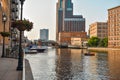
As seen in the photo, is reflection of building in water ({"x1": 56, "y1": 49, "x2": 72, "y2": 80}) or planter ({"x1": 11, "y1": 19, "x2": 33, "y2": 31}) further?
reflection of building in water ({"x1": 56, "y1": 49, "x2": 72, "y2": 80})

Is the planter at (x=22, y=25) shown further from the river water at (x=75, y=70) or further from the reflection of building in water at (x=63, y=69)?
the reflection of building in water at (x=63, y=69)

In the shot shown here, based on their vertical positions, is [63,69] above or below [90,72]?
above

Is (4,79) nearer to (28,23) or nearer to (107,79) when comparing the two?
(28,23)

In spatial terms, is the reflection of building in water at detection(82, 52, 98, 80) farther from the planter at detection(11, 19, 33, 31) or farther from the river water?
the planter at detection(11, 19, 33, 31)

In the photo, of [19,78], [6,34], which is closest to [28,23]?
[19,78]

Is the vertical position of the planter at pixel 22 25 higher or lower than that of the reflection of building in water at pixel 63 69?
higher

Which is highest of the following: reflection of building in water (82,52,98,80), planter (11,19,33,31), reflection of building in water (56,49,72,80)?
planter (11,19,33,31)

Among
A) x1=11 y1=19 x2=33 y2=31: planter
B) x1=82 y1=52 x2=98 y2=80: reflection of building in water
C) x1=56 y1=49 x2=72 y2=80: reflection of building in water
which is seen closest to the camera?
x1=11 y1=19 x2=33 y2=31: planter

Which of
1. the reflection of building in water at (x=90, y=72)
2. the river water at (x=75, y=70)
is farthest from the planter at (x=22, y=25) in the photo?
the reflection of building in water at (x=90, y=72)

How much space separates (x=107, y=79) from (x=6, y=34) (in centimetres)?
1741

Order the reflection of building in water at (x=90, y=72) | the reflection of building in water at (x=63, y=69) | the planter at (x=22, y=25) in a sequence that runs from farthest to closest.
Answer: the reflection of building in water at (x=90, y=72) → the reflection of building in water at (x=63, y=69) → the planter at (x=22, y=25)

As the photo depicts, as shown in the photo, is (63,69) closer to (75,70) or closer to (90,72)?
(75,70)

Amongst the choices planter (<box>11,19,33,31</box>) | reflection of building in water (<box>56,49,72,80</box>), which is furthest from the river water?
planter (<box>11,19,33,31</box>)

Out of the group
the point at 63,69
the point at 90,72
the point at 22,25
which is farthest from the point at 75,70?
the point at 22,25
